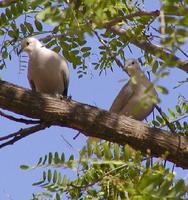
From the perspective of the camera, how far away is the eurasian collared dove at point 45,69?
15.8 ft

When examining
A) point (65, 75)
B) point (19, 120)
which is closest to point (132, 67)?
point (65, 75)

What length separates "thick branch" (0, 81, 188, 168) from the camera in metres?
3.11

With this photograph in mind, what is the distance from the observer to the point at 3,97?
10.1 ft

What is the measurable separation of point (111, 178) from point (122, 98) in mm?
3205

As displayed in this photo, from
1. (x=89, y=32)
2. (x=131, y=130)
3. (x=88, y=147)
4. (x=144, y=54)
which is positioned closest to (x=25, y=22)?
(x=144, y=54)

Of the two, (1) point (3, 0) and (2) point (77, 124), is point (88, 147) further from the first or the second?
(1) point (3, 0)

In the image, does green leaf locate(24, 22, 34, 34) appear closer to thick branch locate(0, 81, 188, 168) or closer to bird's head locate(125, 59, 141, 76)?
thick branch locate(0, 81, 188, 168)

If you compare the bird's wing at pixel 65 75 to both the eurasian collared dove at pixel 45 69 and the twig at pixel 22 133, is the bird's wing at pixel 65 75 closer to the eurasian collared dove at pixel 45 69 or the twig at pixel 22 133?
the eurasian collared dove at pixel 45 69

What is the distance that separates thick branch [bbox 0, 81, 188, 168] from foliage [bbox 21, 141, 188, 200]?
0.26 metres

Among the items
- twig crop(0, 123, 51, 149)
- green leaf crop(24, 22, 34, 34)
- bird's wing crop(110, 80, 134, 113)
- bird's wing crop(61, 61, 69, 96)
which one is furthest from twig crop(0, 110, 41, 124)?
bird's wing crop(110, 80, 134, 113)

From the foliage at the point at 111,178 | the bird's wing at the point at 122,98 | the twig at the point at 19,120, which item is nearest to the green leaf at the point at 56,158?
the foliage at the point at 111,178

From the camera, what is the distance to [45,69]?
16.1 ft

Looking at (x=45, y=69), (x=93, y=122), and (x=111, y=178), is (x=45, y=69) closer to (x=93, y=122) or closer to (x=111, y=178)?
(x=93, y=122)

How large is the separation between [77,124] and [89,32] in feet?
4.45
